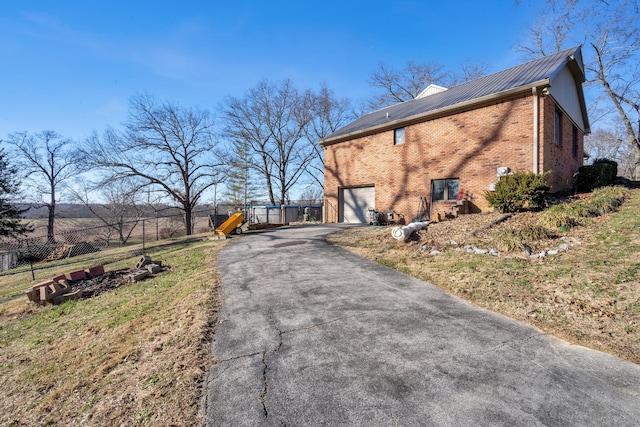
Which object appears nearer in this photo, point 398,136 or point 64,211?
point 398,136

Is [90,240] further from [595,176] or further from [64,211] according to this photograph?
[595,176]

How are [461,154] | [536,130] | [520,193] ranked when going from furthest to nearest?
[461,154]
[536,130]
[520,193]

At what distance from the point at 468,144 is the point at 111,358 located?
12.4 m

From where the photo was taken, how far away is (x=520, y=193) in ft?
26.8

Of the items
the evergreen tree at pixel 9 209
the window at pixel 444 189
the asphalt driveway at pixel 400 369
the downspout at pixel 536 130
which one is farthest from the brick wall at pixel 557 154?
the evergreen tree at pixel 9 209

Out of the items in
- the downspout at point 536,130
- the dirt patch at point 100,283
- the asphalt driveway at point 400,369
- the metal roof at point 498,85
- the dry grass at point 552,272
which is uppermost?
the metal roof at point 498,85

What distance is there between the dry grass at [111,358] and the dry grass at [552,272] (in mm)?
3847

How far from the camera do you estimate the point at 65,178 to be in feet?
80.3

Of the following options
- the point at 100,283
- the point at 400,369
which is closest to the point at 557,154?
the point at 400,369

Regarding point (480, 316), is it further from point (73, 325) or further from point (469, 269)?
point (73, 325)

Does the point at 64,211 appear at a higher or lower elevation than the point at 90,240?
higher

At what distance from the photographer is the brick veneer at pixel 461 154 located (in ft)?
33.3

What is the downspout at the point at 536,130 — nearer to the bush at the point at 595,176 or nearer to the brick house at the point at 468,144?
the brick house at the point at 468,144

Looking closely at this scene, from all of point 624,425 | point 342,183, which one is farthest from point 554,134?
point 624,425
